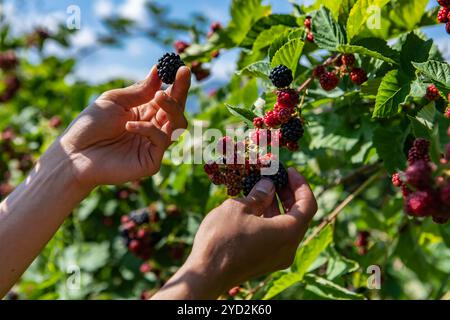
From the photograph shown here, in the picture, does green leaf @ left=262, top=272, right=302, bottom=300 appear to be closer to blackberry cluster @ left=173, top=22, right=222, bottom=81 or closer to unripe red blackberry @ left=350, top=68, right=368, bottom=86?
unripe red blackberry @ left=350, top=68, right=368, bottom=86

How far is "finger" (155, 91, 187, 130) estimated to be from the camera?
1188mm

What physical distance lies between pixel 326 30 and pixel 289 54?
4.6 inches

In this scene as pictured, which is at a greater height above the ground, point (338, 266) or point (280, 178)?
point (280, 178)

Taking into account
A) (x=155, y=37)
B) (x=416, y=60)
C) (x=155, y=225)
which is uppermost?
(x=155, y=37)

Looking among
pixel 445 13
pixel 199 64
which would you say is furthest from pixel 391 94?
pixel 199 64

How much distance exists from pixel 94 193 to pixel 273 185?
1380mm

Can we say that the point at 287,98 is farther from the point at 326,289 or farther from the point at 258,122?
the point at 326,289

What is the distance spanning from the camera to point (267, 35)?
52.2 inches

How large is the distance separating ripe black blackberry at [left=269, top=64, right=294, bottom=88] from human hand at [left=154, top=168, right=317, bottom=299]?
8.1 inches

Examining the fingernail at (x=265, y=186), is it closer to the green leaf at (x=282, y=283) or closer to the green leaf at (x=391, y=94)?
the green leaf at (x=391, y=94)

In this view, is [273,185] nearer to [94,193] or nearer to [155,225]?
[155,225]

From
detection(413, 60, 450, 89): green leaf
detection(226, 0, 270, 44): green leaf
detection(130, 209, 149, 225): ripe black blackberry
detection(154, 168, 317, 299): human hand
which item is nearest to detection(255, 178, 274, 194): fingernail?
detection(154, 168, 317, 299): human hand
